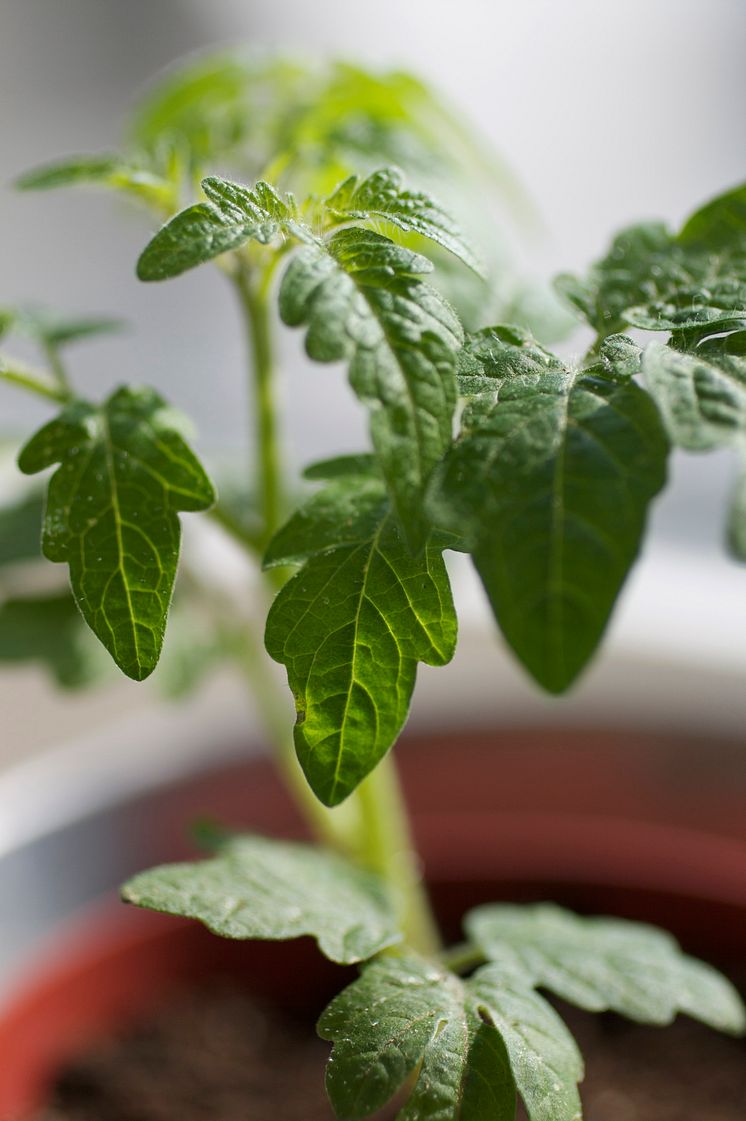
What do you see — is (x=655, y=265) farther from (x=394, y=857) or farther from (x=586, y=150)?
(x=586, y=150)

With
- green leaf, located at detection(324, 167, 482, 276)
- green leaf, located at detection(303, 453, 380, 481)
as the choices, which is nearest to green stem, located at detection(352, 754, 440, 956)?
green leaf, located at detection(303, 453, 380, 481)

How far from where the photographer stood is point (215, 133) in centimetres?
77

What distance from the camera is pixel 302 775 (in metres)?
0.74

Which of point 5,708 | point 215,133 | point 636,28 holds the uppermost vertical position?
point 636,28

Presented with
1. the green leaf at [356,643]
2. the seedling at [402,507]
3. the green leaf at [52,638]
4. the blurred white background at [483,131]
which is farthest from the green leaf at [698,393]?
the blurred white background at [483,131]

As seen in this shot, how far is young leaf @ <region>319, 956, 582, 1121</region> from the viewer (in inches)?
17.9

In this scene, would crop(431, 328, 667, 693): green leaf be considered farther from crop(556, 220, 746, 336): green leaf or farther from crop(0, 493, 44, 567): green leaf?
crop(0, 493, 44, 567): green leaf

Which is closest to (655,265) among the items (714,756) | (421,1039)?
(421,1039)

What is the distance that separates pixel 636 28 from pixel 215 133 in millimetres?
1019

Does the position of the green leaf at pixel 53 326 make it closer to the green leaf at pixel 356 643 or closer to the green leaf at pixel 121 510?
the green leaf at pixel 121 510

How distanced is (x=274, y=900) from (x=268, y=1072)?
317mm

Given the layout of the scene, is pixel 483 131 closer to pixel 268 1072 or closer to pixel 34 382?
pixel 34 382

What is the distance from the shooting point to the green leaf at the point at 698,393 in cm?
36

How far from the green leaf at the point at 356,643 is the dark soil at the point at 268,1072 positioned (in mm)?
404
